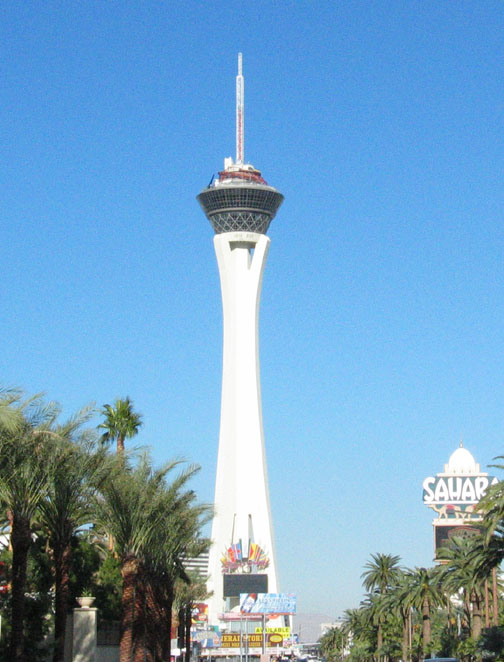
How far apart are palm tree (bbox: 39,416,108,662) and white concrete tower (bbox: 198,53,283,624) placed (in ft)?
386

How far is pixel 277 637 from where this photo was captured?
8925 centimetres

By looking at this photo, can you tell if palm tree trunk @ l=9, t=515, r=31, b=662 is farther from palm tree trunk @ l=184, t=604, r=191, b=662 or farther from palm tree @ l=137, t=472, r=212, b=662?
palm tree trunk @ l=184, t=604, r=191, b=662

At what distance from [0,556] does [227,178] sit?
4859 inches

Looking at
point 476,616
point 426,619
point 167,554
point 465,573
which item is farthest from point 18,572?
point 426,619

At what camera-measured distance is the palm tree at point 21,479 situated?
39.8 meters

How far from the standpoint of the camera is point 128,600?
49.7 meters

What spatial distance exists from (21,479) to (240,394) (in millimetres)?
126456

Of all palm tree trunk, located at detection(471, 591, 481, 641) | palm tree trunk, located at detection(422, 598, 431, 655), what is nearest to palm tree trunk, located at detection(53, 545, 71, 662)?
palm tree trunk, located at detection(471, 591, 481, 641)

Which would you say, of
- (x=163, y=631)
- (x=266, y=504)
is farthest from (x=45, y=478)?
(x=266, y=504)

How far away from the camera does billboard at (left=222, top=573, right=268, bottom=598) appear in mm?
162000

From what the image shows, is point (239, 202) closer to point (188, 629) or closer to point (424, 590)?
point (188, 629)

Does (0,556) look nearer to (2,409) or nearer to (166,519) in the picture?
(166,519)

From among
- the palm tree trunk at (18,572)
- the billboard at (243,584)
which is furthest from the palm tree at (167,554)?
the billboard at (243,584)

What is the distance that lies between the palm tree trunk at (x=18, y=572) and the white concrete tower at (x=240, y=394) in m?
123
